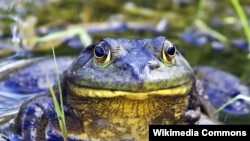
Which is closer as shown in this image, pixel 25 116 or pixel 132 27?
pixel 25 116

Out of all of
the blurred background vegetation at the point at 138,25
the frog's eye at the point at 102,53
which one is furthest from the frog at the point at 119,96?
the blurred background vegetation at the point at 138,25

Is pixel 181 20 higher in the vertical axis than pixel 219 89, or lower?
higher

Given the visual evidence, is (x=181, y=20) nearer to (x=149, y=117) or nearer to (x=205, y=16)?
(x=205, y=16)

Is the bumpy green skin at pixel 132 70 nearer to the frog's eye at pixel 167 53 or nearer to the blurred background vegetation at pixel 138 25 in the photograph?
the frog's eye at pixel 167 53

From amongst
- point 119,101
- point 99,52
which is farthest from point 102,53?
point 119,101

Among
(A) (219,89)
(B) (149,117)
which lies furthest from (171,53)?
(A) (219,89)

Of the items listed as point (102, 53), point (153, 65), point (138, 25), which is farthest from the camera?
point (138, 25)

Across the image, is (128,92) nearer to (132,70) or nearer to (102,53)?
(132,70)

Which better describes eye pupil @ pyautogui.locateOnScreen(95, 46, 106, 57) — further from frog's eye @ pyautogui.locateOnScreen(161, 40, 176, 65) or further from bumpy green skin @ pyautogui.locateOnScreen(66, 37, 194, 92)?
frog's eye @ pyautogui.locateOnScreen(161, 40, 176, 65)
